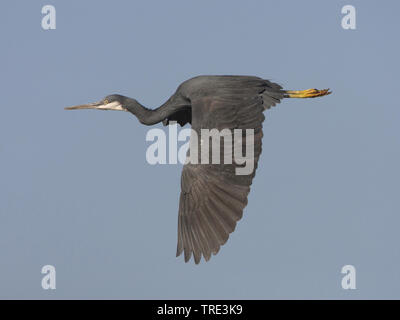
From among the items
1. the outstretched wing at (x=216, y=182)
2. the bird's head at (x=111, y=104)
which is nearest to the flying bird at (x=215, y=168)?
the outstretched wing at (x=216, y=182)

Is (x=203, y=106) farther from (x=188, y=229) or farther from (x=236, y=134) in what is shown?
(x=188, y=229)

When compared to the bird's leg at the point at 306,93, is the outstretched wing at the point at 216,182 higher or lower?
lower

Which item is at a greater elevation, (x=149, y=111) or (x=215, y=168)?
(x=149, y=111)

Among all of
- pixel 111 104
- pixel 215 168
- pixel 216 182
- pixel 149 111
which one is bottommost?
pixel 216 182

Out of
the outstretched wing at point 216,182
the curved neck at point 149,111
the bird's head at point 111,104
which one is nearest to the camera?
the outstretched wing at point 216,182

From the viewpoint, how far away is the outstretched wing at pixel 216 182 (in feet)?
41.4

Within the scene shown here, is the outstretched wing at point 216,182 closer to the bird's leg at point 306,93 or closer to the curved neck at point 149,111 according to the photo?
the curved neck at point 149,111

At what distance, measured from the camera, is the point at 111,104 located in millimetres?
16234

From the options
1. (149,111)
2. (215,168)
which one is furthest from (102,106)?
(215,168)

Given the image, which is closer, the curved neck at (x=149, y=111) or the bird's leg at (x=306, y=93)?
the curved neck at (x=149, y=111)

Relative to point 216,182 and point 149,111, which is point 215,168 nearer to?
point 216,182

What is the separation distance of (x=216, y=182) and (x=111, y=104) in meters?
3.96

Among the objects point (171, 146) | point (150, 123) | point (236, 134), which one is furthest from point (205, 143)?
point (150, 123)

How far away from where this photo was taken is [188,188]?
43.2 ft
